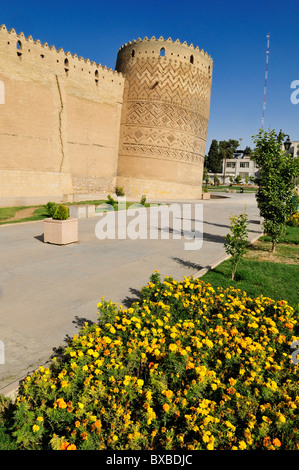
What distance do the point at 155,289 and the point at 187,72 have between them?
28388 millimetres

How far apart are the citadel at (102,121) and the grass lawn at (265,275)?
→ 15909mm

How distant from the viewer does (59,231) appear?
878 centimetres

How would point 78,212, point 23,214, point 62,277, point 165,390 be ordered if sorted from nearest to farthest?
point 165,390
point 62,277
point 78,212
point 23,214

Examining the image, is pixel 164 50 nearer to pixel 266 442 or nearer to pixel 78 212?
pixel 78 212

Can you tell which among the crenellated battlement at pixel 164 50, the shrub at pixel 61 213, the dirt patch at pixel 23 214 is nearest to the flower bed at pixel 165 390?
the shrub at pixel 61 213

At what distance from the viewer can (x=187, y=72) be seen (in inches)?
1073

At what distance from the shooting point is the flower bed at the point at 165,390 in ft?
7.46

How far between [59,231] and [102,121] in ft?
66.6

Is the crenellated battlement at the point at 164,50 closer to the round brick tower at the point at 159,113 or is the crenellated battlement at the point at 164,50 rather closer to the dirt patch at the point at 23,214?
the round brick tower at the point at 159,113

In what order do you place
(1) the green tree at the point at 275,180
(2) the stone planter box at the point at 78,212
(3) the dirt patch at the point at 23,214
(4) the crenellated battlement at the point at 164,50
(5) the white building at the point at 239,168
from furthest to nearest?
1. (5) the white building at the point at 239,168
2. (4) the crenellated battlement at the point at 164,50
3. (2) the stone planter box at the point at 78,212
4. (3) the dirt patch at the point at 23,214
5. (1) the green tree at the point at 275,180

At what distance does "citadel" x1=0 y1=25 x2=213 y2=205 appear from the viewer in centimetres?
2019

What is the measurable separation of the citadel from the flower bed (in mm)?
18555

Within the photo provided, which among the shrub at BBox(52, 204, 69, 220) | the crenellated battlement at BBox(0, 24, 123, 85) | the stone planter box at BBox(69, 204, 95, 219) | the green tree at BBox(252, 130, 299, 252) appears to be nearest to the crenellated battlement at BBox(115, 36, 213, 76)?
the crenellated battlement at BBox(0, 24, 123, 85)

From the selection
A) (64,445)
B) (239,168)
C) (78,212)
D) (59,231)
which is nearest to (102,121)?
(78,212)
